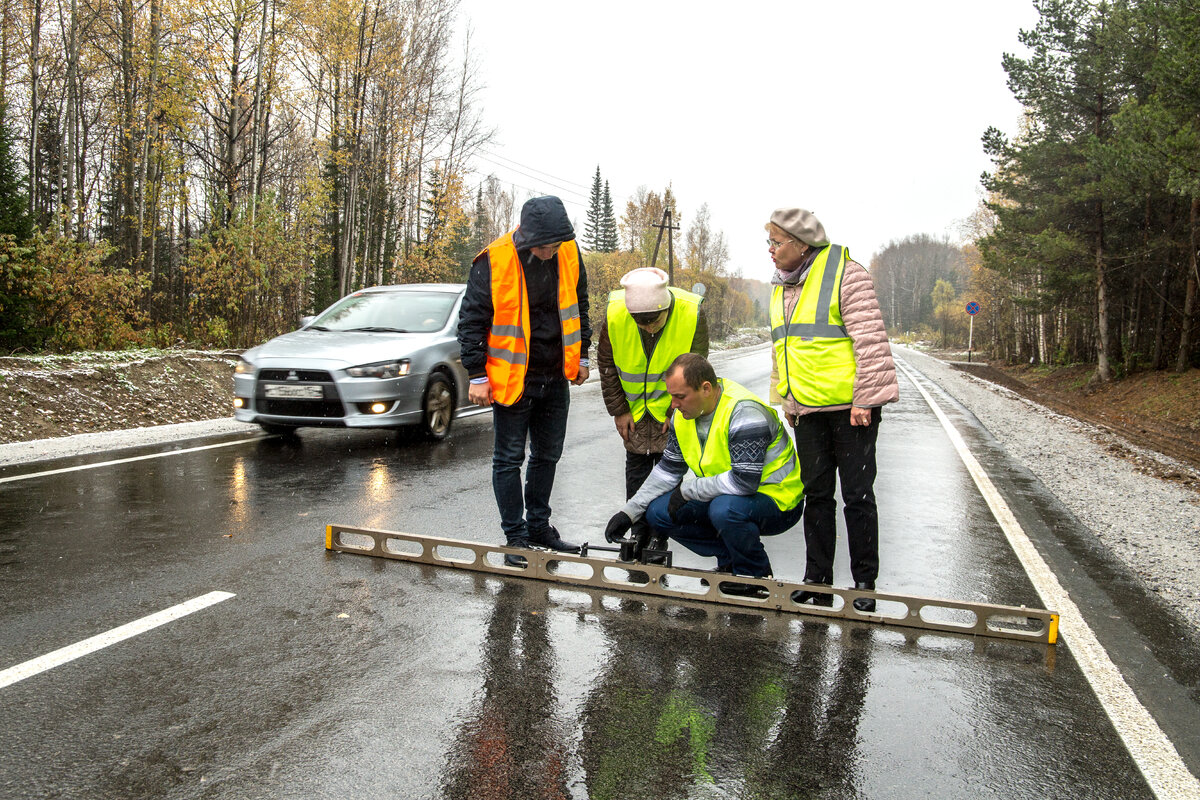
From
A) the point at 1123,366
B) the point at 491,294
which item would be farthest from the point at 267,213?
the point at 1123,366

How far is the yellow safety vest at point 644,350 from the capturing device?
446cm

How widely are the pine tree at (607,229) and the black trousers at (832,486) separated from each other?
92.9 m

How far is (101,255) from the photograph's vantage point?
12.7 m

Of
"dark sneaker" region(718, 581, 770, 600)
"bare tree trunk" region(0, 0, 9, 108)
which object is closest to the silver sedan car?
"dark sneaker" region(718, 581, 770, 600)

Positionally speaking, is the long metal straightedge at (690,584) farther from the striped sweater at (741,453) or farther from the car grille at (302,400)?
the car grille at (302,400)

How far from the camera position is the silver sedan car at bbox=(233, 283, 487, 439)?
26.8 feet

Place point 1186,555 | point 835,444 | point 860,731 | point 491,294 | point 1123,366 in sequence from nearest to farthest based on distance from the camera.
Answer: point 860,731
point 835,444
point 491,294
point 1186,555
point 1123,366

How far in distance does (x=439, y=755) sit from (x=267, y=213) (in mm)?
15811

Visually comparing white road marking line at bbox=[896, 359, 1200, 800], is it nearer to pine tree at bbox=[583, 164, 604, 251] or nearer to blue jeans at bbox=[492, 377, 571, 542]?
blue jeans at bbox=[492, 377, 571, 542]

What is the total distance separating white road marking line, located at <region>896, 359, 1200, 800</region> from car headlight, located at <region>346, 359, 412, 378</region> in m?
5.80

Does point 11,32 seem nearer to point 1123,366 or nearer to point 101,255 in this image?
point 101,255

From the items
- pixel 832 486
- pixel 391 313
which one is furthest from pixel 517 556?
pixel 391 313

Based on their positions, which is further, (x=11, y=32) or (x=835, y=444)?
(x=11, y=32)

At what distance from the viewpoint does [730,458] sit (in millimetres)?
4027
